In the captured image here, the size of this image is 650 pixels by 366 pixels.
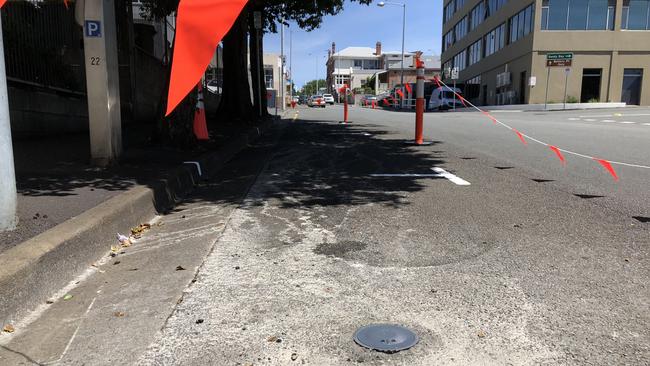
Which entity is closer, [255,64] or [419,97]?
[419,97]

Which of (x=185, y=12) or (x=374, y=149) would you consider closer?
(x=185, y=12)

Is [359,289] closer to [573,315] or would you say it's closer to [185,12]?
[573,315]

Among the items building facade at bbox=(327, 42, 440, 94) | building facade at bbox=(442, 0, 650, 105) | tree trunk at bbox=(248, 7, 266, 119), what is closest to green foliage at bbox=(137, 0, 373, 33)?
tree trunk at bbox=(248, 7, 266, 119)

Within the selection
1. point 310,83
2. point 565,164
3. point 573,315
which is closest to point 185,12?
point 573,315

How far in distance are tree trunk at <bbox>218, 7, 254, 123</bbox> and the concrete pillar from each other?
1050 cm

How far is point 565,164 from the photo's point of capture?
28.4 feet

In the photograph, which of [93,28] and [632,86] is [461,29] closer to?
[632,86]

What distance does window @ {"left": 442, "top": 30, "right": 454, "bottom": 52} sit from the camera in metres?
66.5

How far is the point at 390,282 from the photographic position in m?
3.56

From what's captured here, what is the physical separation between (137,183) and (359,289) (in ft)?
12.0

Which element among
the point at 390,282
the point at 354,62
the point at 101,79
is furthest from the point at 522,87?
the point at 354,62

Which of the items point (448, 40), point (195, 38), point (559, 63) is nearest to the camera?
point (195, 38)

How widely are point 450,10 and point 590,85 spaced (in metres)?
32.8

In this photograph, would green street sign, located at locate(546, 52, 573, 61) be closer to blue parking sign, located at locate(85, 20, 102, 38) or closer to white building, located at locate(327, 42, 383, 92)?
blue parking sign, located at locate(85, 20, 102, 38)
